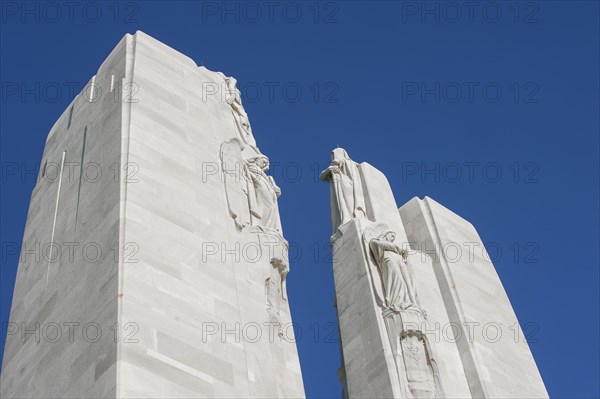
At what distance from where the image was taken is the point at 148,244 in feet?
35.9

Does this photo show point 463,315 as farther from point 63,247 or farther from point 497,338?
point 63,247

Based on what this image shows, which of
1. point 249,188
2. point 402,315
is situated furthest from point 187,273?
point 402,315

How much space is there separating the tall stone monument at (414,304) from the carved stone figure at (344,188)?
2cm

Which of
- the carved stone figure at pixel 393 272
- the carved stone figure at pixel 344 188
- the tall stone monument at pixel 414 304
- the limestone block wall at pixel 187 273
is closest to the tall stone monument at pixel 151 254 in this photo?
the limestone block wall at pixel 187 273

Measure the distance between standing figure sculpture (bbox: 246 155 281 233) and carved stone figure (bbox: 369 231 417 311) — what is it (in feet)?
7.16

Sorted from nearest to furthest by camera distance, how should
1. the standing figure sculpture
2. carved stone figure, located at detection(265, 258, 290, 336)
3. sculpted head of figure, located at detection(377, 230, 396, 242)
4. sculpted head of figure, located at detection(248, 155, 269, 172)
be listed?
carved stone figure, located at detection(265, 258, 290, 336)
the standing figure sculpture
sculpted head of figure, located at detection(248, 155, 269, 172)
sculpted head of figure, located at detection(377, 230, 396, 242)

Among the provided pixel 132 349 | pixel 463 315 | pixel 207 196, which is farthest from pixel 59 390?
pixel 463 315

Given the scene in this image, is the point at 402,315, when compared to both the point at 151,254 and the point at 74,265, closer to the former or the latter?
the point at 151,254

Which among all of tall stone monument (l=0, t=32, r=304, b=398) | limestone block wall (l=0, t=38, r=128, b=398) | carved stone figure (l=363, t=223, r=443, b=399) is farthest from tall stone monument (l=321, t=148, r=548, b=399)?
limestone block wall (l=0, t=38, r=128, b=398)

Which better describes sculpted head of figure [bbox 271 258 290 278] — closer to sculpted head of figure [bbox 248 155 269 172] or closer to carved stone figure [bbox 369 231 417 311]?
sculpted head of figure [bbox 248 155 269 172]

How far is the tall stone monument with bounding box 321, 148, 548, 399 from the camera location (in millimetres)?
14234

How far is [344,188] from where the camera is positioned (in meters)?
17.7

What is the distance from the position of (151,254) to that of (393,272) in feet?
18.2

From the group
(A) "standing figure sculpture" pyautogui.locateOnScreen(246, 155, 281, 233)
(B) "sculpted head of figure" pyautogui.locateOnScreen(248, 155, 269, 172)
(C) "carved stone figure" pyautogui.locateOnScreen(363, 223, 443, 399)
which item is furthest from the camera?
(B) "sculpted head of figure" pyautogui.locateOnScreen(248, 155, 269, 172)
